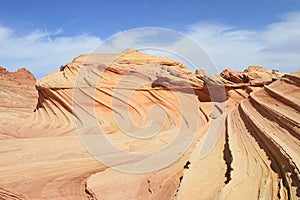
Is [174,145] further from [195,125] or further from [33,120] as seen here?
[33,120]

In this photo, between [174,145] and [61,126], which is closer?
[174,145]

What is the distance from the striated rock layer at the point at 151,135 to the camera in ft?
17.8

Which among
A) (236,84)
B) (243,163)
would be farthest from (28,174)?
(236,84)

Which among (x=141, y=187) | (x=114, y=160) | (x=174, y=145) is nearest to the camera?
(x=141, y=187)

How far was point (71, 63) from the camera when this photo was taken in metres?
Answer: 15.3

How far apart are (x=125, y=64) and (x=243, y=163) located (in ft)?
31.6

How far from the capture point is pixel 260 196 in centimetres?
414

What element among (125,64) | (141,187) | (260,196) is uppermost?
(125,64)

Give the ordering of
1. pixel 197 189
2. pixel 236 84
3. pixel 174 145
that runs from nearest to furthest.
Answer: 1. pixel 197 189
2. pixel 174 145
3. pixel 236 84

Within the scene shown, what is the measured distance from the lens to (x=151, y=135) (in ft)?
35.0

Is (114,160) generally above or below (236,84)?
below

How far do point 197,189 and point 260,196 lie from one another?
131 centimetres

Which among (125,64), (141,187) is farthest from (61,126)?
(141,187)

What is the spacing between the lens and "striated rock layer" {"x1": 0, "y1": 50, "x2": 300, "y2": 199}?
17.8 feet
